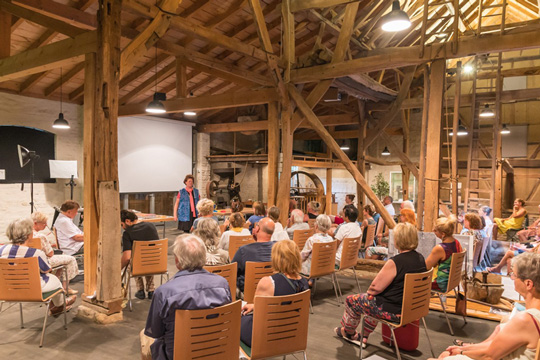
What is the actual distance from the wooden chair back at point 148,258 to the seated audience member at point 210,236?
1019mm

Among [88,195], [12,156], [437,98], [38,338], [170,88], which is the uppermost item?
[170,88]

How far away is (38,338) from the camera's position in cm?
390

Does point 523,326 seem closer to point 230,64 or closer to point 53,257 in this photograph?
point 53,257

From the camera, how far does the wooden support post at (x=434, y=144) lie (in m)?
5.79

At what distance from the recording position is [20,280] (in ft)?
11.9

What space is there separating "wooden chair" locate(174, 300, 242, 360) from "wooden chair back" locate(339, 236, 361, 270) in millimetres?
2935

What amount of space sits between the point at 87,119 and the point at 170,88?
277 inches

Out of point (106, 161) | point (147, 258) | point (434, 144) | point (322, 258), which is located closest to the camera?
point (106, 161)

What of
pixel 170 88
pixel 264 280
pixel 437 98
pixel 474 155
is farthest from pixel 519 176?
pixel 264 280

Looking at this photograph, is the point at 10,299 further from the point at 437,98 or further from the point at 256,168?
the point at 256,168

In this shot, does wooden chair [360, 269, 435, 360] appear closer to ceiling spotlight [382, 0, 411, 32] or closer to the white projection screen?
ceiling spotlight [382, 0, 411, 32]

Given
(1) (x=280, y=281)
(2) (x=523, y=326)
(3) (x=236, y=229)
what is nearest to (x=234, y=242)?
(3) (x=236, y=229)

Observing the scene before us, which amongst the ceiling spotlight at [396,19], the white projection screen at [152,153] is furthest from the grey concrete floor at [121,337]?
the white projection screen at [152,153]

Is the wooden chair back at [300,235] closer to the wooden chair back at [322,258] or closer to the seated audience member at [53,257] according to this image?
the wooden chair back at [322,258]
